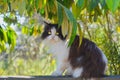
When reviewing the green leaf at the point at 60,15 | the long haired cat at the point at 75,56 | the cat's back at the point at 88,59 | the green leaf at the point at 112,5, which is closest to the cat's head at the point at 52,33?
the long haired cat at the point at 75,56

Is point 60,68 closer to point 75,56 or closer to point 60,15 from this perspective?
point 75,56

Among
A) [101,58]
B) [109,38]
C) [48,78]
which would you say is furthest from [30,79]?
[109,38]

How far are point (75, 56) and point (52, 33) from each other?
0.27 metres

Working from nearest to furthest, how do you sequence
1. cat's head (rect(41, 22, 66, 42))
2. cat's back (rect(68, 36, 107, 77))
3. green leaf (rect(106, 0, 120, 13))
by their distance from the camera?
green leaf (rect(106, 0, 120, 13))
cat's back (rect(68, 36, 107, 77))
cat's head (rect(41, 22, 66, 42))

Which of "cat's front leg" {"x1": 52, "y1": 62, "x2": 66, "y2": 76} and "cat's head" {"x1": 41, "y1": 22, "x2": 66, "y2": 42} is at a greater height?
"cat's head" {"x1": 41, "y1": 22, "x2": 66, "y2": 42}

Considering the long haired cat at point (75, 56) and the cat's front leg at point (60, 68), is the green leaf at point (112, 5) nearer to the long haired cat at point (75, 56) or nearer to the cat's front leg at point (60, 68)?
the long haired cat at point (75, 56)

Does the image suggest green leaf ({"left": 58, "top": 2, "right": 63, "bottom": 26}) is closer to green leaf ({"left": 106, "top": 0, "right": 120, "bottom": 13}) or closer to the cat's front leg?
green leaf ({"left": 106, "top": 0, "right": 120, "bottom": 13})

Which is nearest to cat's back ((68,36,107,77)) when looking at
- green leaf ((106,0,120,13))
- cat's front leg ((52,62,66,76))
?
cat's front leg ((52,62,66,76))

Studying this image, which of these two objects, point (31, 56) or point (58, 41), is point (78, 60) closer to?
point (58, 41)

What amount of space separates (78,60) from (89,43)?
6.2 inches

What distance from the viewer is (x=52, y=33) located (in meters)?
2.93

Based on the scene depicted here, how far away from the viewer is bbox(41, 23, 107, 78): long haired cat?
2.76 meters

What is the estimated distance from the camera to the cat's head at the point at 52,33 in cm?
290

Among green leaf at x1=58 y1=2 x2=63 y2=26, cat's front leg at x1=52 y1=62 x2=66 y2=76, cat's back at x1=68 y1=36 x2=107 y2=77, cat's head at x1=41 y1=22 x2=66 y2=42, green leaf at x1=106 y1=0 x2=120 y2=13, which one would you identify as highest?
green leaf at x1=106 y1=0 x2=120 y2=13
